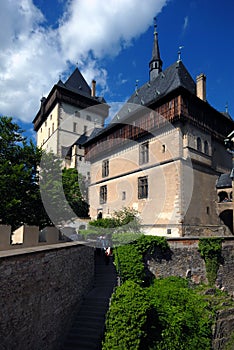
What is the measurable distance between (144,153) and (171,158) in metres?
3.58

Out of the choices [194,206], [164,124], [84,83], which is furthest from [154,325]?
[84,83]

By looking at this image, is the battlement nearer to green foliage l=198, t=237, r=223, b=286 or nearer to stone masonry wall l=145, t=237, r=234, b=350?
stone masonry wall l=145, t=237, r=234, b=350

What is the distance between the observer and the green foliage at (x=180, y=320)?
11.0 meters

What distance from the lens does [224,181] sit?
22578 millimetres

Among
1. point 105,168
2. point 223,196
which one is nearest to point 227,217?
point 223,196

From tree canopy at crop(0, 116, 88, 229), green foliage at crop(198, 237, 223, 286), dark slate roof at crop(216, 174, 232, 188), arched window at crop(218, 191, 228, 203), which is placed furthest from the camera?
arched window at crop(218, 191, 228, 203)

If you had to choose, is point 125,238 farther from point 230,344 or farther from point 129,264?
point 230,344

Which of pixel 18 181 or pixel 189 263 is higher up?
pixel 18 181

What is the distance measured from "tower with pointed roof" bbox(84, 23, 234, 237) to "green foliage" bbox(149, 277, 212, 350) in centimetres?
693

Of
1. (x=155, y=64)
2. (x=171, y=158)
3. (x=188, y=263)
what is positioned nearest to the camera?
(x=188, y=263)

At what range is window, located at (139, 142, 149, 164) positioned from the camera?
23359 mm

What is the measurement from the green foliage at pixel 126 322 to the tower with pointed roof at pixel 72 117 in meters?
30.6

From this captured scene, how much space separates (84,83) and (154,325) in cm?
4457

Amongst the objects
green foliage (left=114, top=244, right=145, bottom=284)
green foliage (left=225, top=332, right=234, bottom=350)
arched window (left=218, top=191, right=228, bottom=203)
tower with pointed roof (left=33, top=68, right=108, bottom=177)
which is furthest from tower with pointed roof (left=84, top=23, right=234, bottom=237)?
tower with pointed roof (left=33, top=68, right=108, bottom=177)
